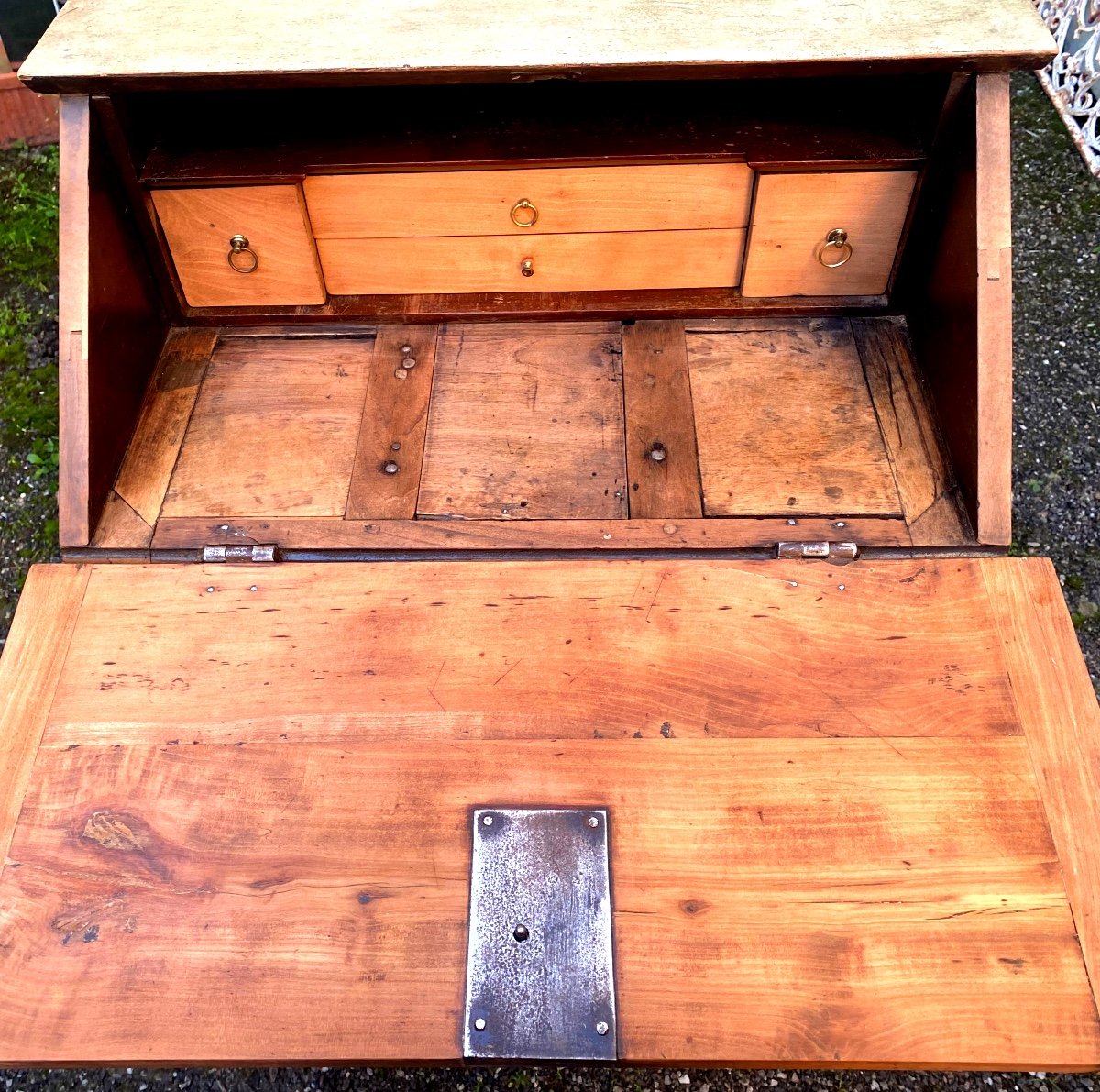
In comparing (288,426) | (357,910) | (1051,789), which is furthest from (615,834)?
(288,426)

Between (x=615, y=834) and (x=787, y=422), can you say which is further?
(x=787, y=422)

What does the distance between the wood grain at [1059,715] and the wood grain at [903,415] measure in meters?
0.22

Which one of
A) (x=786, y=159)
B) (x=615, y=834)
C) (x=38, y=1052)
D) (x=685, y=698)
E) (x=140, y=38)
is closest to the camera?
(x=38, y=1052)

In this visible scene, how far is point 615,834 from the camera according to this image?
1151mm

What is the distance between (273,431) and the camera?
168cm

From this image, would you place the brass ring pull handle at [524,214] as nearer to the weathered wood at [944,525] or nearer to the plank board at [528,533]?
the plank board at [528,533]

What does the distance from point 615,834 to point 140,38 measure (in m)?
1.43

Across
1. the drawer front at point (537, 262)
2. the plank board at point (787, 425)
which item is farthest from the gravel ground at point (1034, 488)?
the drawer front at point (537, 262)

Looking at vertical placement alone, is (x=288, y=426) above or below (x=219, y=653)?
above

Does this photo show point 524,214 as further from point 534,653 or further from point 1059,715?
point 1059,715

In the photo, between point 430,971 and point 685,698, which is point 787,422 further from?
point 430,971

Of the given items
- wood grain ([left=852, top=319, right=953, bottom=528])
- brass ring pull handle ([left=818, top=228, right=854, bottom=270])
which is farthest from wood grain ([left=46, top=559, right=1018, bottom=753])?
brass ring pull handle ([left=818, top=228, right=854, bottom=270])

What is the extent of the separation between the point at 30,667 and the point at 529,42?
3.91 ft

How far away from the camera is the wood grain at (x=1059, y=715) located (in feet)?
3.64
